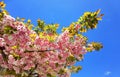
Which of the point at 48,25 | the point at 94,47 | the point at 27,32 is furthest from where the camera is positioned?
the point at 48,25

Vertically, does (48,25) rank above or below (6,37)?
above

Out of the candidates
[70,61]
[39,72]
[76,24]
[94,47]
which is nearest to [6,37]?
[39,72]

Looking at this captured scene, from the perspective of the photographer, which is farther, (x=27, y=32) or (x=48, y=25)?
(x=48, y=25)

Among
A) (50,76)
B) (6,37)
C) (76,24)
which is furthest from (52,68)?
(76,24)

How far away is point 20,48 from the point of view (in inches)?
362

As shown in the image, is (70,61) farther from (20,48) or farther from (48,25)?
(48,25)

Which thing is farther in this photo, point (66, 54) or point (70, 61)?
point (70, 61)

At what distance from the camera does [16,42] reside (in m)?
9.09

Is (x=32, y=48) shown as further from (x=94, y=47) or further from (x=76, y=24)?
(x=94, y=47)

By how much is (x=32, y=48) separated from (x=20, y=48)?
400mm

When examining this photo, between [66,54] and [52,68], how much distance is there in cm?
65

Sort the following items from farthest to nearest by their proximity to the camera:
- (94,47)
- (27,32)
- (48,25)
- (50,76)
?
(48,25) < (94,47) < (50,76) < (27,32)

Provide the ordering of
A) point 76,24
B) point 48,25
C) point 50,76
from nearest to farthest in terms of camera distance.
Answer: point 50,76 → point 76,24 → point 48,25

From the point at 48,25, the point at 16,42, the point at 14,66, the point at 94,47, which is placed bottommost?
the point at 14,66
